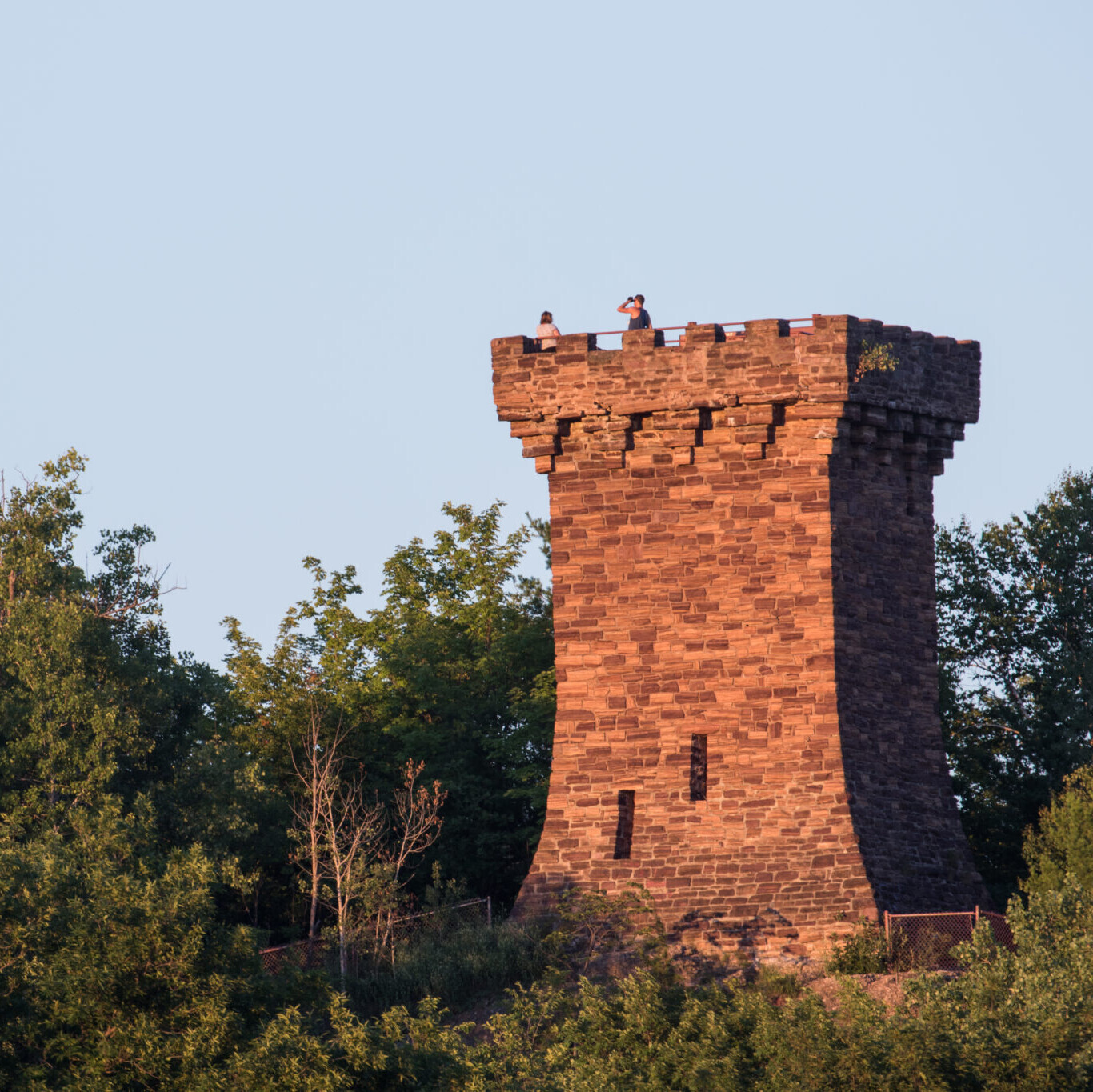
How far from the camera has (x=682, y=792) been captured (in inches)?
1366

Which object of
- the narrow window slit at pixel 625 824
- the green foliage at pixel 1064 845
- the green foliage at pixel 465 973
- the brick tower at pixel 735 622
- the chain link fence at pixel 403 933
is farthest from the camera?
the chain link fence at pixel 403 933

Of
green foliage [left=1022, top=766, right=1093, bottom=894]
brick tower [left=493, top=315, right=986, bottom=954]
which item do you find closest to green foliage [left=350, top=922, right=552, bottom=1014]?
brick tower [left=493, top=315, right=986, bottom=954]

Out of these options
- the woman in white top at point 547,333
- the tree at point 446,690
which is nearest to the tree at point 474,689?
the tree at point 446,690

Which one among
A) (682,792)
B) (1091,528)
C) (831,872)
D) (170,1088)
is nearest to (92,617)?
(682,792)

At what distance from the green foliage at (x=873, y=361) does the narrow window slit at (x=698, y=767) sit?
626 cm

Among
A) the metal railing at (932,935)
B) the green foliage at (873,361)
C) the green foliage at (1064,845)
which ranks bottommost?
the metal railing at (932,935)

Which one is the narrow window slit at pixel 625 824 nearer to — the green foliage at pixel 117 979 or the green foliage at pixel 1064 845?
the green foliage at pixel 1064 845

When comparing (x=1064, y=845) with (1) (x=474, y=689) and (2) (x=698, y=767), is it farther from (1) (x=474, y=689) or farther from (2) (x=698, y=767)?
(1) (x=474, y=689)

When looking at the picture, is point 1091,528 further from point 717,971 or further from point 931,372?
point 717,971

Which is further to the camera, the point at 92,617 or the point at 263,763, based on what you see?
the point at 263,763

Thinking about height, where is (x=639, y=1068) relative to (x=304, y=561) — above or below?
below

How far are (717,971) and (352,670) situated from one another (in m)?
19.1

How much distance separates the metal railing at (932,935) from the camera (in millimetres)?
32250

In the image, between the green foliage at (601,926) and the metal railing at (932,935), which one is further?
the green foliage at (601,926)
